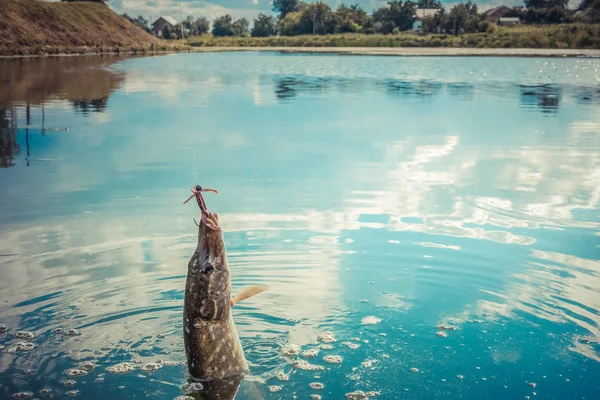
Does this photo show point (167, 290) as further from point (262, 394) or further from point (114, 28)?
point (114, 28)

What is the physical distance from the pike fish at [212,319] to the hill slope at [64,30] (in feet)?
234

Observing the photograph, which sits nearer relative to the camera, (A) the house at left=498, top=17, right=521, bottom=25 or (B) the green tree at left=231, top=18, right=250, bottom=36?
(A) the house at left=498, top=17, right=521, bottom=25

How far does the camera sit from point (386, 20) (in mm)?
148250

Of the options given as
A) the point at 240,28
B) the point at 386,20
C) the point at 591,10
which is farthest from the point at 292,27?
the point at 591,10

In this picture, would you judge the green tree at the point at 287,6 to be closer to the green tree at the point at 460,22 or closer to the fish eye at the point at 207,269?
the green tree at the point at 460,22

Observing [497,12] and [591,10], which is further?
[497,12]

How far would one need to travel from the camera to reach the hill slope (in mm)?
79062

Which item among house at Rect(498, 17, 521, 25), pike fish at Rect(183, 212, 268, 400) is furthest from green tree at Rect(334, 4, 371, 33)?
pike fish at Rect(183, 212, 268, 400)

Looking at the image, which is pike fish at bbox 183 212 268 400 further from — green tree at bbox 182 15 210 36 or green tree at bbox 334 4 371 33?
green tree at bbox 182 15 210 36

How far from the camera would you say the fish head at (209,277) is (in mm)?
6180

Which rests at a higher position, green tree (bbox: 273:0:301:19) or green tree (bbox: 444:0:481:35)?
green tree (bbox: 273:0:301:19)

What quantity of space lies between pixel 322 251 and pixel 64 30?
297 feet

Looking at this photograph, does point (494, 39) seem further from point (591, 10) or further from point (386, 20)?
point (386, 20)

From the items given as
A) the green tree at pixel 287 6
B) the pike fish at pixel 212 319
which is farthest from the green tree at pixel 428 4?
the pike fish at pixel 212 319
